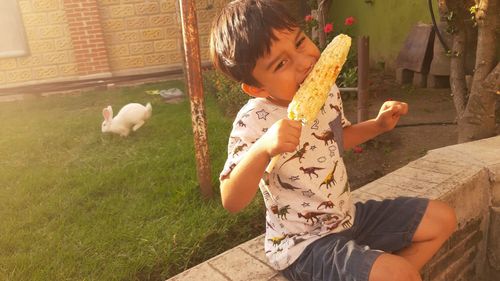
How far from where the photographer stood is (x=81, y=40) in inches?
364

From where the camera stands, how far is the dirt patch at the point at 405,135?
357cm

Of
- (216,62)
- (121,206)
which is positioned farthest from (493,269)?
(121,206)

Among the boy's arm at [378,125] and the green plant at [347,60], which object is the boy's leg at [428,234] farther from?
the green plant at [347,60]

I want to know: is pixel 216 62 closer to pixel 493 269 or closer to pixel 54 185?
pixel 493 269

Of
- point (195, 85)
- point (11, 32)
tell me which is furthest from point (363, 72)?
point (11, 32)

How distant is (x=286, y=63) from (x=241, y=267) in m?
0.86

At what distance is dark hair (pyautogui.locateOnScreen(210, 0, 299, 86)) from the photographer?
4.89ft

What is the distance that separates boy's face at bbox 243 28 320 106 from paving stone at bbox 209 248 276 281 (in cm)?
72

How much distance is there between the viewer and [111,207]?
313 centimetres

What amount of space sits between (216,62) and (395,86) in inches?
204

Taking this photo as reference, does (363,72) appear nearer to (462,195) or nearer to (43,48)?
(462,195)

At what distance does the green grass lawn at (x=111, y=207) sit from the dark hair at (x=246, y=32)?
1318mm

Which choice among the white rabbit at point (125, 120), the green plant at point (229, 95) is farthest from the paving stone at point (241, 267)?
the green plant at point (229, 95)

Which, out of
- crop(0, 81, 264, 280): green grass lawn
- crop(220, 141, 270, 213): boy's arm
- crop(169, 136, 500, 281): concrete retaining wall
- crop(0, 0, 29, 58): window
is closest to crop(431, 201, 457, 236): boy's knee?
crop(169, 136, 500, 281): concrete retaining wall
